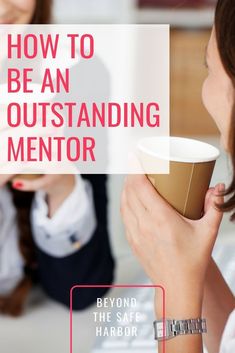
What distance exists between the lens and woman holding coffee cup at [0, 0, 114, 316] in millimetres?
590

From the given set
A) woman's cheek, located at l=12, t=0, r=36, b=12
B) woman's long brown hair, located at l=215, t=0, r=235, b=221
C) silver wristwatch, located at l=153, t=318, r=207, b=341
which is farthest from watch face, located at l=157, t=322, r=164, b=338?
woman's cheek, located at l=12, t=0, r=36, b=12

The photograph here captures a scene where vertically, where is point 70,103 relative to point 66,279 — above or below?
above

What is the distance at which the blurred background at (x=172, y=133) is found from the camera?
0.52 m

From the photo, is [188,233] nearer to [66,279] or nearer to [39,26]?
[39,26]

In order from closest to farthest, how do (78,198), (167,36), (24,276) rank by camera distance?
(167,36), (78,198), (24,276)

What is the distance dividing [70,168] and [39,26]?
0.44ft

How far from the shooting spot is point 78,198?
688 mm

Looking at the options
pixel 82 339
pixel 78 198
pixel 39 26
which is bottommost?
pixel 82 339

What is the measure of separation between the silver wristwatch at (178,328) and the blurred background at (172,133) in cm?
5

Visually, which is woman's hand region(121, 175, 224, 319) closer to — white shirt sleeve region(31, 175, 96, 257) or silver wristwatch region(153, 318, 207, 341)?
silver wristwatch region(153, 318, 207, 341)

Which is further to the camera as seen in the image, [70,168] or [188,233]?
[70,168]

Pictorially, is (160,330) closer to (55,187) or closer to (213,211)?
(213,211)

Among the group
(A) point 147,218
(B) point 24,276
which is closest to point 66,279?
(B) point 24,276

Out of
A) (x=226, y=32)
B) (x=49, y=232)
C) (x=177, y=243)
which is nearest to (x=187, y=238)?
(x=177, y=243)
